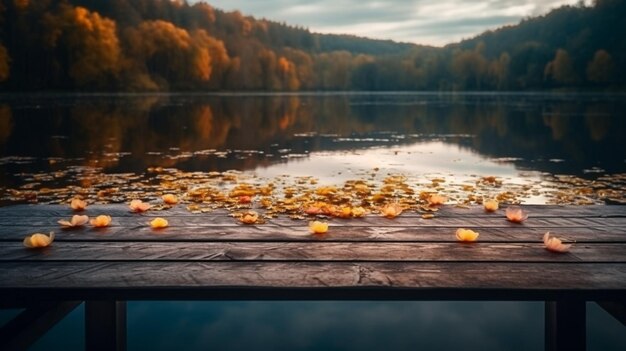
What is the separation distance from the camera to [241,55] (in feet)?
368

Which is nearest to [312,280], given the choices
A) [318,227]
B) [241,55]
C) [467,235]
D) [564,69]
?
[318,227]

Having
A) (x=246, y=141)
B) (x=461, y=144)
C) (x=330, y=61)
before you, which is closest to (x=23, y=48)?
(x=246, y=141)

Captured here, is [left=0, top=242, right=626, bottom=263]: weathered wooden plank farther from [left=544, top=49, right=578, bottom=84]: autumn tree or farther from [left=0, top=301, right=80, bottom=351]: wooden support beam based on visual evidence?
[left=544, top=49, right=578, bottom=84]: autumn tree

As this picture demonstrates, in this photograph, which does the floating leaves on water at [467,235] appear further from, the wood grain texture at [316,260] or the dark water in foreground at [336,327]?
the dark water in foreground at [336,327]

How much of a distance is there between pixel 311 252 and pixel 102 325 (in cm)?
110

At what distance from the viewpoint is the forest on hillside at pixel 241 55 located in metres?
66.6

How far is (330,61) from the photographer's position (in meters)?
164

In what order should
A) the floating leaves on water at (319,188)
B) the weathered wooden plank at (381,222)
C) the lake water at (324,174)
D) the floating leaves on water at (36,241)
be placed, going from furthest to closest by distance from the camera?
1. the floating leaves on water at (319,188)
2. the lake water at (324,174)
3. the weathered wooden plank at (381,222)
4. the floating leaves on water at (36,241)

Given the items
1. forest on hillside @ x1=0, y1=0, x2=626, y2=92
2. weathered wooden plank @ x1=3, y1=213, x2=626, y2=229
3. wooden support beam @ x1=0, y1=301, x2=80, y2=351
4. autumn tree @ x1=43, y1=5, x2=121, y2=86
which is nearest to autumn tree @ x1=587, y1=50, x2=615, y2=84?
forest on hillside @ x1=0, y1=0, x2=626, y2=92

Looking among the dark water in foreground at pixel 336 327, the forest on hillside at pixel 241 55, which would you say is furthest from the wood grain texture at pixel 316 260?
the forest on hillside at pixel 241 55

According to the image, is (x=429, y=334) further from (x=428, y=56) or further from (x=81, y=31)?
(x=428, y=56)

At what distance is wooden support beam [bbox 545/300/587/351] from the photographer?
2.83m

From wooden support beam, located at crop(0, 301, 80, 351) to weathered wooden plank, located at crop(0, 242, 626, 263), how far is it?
522mm

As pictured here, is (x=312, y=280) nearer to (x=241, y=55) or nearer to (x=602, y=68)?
(x=241, y=55)
